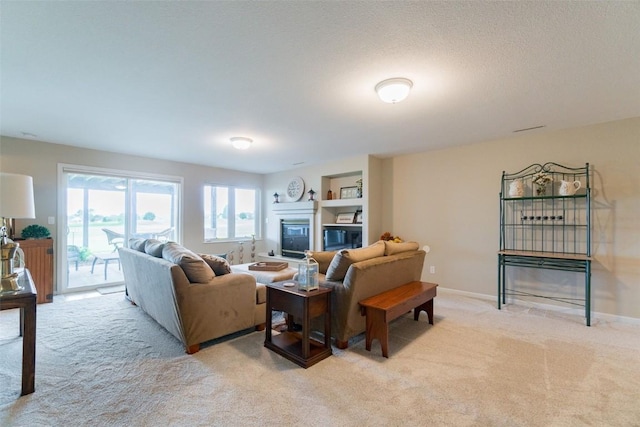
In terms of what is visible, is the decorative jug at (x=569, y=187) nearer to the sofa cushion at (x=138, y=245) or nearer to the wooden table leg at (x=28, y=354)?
the sofa cushion at (x=138, y=245)

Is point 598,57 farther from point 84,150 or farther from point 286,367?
point 84,150

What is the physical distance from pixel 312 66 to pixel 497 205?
347cm

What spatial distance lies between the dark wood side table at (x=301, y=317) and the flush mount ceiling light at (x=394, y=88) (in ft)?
5.78

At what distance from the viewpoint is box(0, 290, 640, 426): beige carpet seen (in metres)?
1.75

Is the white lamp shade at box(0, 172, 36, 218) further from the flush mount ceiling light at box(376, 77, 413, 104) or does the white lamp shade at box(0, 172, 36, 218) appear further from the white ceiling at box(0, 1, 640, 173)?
the flush mount ceiling light at box(376, 77, 413, 104)

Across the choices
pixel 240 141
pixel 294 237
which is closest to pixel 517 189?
pixel 240 141

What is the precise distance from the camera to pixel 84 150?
4812 mm

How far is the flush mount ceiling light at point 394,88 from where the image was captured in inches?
94.7

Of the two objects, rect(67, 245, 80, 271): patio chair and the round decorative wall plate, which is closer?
rect(67, 245, 80, 271): patio chair

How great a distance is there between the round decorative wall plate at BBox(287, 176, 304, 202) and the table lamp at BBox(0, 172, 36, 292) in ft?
14.4

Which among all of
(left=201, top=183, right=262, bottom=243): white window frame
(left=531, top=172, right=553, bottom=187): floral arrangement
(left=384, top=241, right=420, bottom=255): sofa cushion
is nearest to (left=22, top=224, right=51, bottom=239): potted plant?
(left=201, top=183, right=262, bottom=243): white window frame

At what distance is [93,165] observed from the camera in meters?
4.89

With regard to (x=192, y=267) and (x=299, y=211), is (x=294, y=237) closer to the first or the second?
(x=299, y=211)

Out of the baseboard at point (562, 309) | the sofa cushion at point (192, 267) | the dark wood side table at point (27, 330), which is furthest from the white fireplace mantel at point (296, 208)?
the dark wood side table at point (27, 330)
